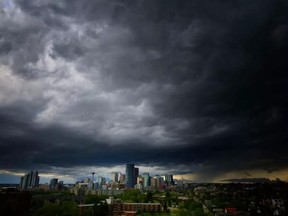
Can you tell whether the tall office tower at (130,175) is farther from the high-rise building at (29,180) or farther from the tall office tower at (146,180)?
the high-rise building at (29,180)

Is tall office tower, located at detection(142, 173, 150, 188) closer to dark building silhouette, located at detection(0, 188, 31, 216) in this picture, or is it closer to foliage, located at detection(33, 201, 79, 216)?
foliage, located at detection(33, 201, 79, 216)

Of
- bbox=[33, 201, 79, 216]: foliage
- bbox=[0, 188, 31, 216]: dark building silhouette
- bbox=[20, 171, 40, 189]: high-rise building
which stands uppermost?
bbox=[20, 171, 40, 189]: high-rise building

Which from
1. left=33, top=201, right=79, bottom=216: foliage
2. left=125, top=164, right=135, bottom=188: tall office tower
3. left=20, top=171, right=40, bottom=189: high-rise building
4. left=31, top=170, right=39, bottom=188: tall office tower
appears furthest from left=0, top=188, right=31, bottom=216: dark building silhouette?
left=125, top=164, right=135, bottom=188: tall office tower

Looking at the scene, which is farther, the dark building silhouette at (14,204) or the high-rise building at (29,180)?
the high-rise building at (29,180)

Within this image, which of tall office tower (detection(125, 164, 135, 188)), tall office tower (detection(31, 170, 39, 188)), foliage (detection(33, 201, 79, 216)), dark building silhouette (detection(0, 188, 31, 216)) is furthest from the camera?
tall office tower (detection(125, 164, 135, 188))

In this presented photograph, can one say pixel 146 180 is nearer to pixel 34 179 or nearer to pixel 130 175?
pixel 130 175

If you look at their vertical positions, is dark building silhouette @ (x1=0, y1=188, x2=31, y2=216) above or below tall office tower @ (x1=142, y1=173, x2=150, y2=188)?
below

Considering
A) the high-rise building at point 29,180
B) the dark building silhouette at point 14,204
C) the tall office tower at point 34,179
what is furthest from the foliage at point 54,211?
the tall office tower at point 34,179

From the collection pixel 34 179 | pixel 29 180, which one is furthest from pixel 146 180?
pixel 29 180

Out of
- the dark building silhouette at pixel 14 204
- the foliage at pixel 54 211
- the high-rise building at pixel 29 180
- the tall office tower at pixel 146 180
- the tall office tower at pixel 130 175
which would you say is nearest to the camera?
the dark building silhouette at pixel 14 204
